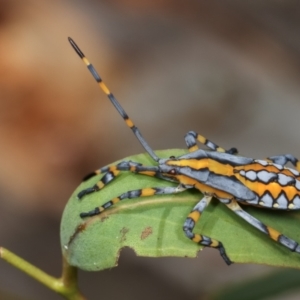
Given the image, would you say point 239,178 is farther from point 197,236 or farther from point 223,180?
point 197,236

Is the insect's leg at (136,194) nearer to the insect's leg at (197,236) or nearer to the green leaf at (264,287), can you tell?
the insect's leg at (197,236)

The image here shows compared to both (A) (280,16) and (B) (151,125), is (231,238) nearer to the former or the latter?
(B) (151,125)

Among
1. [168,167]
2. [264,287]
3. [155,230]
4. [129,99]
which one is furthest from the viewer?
[129,99]

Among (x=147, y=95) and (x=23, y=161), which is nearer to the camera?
(x=23, y=161)

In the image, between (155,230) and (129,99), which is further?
(129,99)

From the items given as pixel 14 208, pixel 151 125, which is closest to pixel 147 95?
pixel 151 125

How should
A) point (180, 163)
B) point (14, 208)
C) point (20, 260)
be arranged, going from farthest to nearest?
1. point (14, 208)
2. point (180, 163)
3. point (20, 260)

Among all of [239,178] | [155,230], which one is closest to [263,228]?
[239,178]
